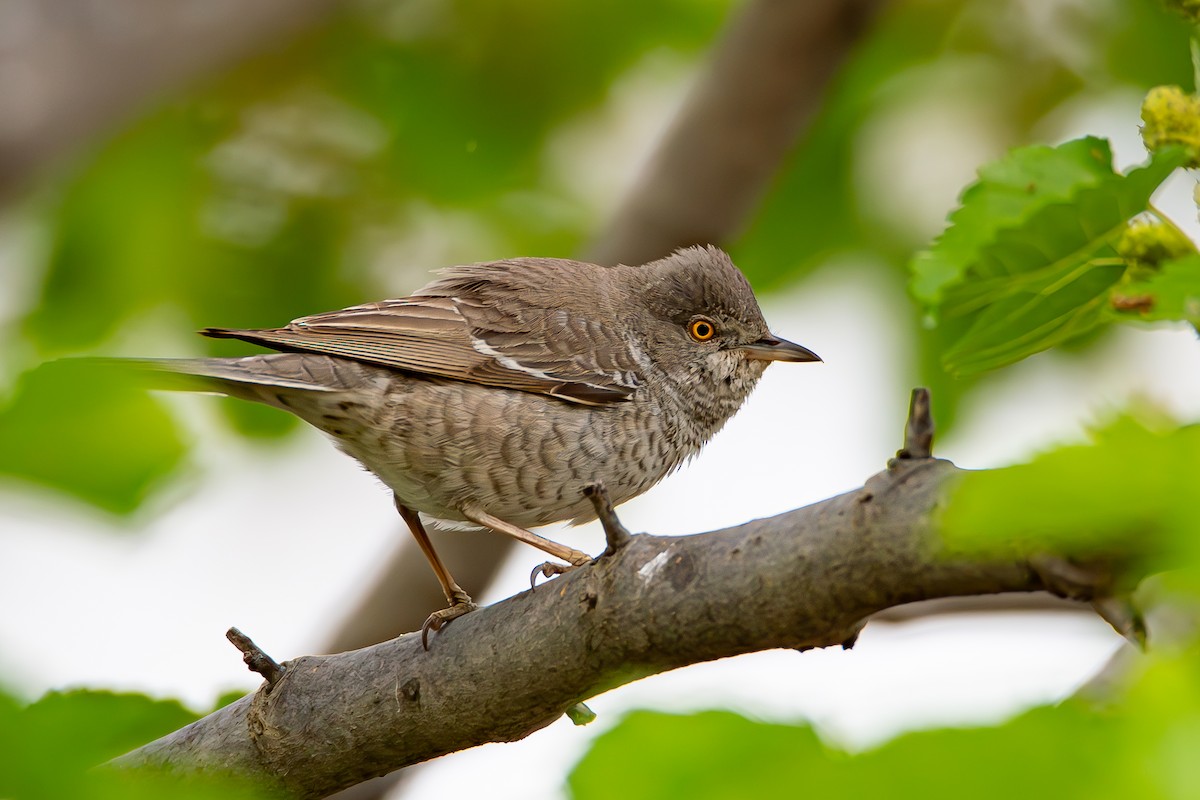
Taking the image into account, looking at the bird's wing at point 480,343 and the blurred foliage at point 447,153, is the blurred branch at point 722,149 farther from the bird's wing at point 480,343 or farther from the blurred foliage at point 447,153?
the bird's wing at point 480,343

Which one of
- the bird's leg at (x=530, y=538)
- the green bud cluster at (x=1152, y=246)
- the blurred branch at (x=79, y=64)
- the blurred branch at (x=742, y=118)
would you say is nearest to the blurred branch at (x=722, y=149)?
the blurred branch at (x=742, y=118)

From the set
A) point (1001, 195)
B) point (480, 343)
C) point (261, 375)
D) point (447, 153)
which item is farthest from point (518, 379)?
point (1001, 195)

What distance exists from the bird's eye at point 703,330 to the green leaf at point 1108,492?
14.2 ft

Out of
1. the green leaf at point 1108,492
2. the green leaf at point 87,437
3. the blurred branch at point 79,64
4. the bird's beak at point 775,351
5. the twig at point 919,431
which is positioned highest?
the blurred branch at point 79,64

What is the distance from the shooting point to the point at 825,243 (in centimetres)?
592

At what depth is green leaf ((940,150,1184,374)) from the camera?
199 centimetres

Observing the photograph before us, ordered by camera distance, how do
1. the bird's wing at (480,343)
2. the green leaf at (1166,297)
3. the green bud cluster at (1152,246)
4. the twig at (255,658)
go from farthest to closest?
the bird's wing at (480,343) → the twig at (255,658) → the green bud cluster at (1152,246) → the green leaf at (1166,297)

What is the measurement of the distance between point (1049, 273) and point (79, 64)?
2590 mm

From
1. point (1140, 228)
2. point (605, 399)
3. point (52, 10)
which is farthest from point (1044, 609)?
point (52, 10)

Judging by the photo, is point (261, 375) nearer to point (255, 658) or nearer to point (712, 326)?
point (255, 658)

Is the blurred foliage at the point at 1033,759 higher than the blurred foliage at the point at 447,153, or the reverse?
the blurred foliage at the point at 447,153

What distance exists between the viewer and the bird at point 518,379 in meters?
4.45

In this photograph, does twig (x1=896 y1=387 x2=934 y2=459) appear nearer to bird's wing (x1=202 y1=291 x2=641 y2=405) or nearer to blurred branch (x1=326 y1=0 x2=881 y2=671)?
bird's wing (x1=202 y1=291 x2=641 y2=405)

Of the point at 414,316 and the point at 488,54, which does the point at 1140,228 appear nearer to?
the point at 414,316
